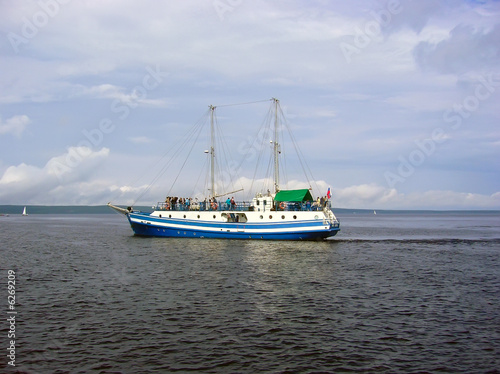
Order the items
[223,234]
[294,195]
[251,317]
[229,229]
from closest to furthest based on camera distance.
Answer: [251,317] → [294,195] → [229,229] → [223,234]

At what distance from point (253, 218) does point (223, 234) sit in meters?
5.18

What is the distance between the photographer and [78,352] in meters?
18.1

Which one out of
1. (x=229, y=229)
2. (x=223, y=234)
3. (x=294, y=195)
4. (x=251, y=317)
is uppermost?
(x=294, y=195)

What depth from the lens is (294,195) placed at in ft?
219

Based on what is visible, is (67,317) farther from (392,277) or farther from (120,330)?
(392,277)

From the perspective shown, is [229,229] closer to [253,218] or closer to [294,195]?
[253,218]

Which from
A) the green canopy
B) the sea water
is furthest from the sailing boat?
the sea water

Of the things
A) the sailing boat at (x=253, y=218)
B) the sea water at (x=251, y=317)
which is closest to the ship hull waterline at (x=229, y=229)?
the sailing boat at (x=253, y=218)

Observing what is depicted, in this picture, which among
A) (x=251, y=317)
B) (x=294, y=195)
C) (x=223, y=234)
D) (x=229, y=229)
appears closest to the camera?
(x=251, y=317)

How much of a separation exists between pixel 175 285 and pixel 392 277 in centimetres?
1791

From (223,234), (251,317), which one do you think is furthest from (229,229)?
(251,317)

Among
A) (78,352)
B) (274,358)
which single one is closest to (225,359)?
(274,358)

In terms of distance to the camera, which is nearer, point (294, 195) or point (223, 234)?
point (294, 195)

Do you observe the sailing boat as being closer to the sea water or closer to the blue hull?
the blue hull
